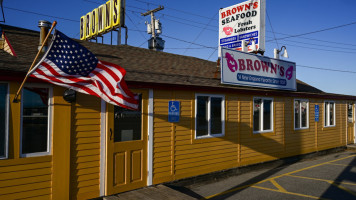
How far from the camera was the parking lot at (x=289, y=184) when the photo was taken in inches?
308

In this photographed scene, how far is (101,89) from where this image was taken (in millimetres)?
5965

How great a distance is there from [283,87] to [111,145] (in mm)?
8360

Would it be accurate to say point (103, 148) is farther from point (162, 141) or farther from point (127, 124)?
point (162, 141)

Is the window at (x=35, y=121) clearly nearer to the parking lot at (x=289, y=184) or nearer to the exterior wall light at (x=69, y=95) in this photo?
the exterior wall light at (x=69, y=95)

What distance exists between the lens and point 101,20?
19.2 m

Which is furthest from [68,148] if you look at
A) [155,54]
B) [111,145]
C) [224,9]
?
[224,9]

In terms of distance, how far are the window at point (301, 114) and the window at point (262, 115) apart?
2.05 m

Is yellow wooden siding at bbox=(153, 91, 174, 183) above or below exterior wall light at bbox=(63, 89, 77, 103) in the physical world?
below

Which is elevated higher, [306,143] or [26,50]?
[26,50]

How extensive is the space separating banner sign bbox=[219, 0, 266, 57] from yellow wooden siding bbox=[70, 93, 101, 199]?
26.8 feet


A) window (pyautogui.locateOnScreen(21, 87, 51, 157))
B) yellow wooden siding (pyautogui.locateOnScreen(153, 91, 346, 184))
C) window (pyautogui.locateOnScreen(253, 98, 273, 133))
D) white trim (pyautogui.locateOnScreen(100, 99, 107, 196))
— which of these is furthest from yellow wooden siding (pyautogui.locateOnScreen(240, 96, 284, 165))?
window (pyautogui.locateOnScreen(21, 87, 51, 157))

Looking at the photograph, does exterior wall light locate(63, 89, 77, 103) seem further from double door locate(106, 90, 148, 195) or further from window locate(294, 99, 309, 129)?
window locate(294, 99, 309, 129)

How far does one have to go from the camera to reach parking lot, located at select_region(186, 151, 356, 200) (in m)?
7.82

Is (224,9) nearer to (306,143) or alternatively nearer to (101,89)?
(306,143)
